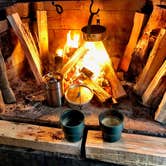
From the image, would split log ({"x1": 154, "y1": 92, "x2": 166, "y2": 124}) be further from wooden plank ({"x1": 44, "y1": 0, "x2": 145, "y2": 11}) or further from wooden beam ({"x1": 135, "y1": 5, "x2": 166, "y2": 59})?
wooden plank ({"x1": 44, "y1": 0, "x2": 145, "y2": 11})

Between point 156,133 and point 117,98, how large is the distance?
0.41 metres

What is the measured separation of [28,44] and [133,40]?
853mm

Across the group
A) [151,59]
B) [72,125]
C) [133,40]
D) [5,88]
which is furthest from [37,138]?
[133,40]

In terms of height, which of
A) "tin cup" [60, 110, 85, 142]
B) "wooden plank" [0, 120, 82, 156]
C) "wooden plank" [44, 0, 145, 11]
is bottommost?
"wooden plank" [0, 120, 82, 156]

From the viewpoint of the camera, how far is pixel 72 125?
1.51m

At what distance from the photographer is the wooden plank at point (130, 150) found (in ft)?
4.53

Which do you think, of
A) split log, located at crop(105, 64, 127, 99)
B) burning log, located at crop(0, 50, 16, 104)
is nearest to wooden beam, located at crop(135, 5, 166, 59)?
split log, located at crop(105, 64, 127, 99)

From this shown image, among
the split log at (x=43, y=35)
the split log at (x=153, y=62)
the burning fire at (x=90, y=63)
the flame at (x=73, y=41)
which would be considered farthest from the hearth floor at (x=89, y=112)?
the flame at (x=73, y=41)

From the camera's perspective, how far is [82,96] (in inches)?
71.0

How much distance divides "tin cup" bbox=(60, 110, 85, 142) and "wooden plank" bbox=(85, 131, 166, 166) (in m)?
0.08

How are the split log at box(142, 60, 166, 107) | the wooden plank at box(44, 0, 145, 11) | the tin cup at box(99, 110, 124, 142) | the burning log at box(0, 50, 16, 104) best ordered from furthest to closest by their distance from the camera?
the wooden plank at box(44, 0, 145, 11) < the burning log at box(0, 50, 16, 104) < the split log at box(142, 60, 166, 107) < the tin cup at box(99, 110, 124, 142)

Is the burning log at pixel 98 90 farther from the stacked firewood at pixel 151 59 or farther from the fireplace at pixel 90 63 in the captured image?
the stacked firewood at pixel 151 59

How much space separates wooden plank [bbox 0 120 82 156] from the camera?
1.49 m

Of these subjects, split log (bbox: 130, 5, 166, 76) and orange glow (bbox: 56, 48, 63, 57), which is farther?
orange glow (bbox: 56, 48, 63, 57)
